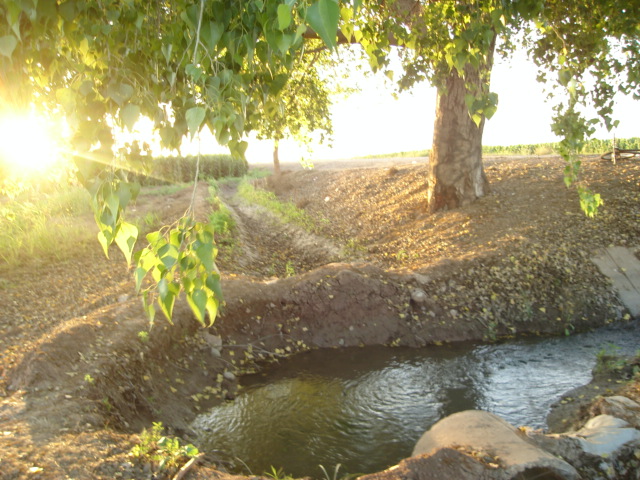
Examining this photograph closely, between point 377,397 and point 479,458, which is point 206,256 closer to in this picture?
point 479,458

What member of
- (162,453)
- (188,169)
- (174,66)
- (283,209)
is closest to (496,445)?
(162,453)

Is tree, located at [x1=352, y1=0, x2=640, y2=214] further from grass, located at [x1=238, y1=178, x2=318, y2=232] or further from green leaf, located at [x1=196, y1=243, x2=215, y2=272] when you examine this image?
grass, located at [x1=238, y1=178, x2=318, y2=232]

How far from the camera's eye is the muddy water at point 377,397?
446 centimetres

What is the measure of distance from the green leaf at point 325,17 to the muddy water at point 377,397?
368cm

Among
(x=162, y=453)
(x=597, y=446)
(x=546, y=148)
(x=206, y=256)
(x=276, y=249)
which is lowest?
(x=597, y=446)

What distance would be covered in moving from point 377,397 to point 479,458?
200 centimetres

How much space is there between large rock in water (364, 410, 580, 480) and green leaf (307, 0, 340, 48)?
2.78 m

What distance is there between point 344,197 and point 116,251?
768cm

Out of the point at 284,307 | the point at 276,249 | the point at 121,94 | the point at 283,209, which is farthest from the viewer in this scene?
the point at 283,209

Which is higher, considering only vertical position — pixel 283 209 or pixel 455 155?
pixel 455 155

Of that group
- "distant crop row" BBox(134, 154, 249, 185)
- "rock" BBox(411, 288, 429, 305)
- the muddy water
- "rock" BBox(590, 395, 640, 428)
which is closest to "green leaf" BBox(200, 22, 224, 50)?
the muddy water

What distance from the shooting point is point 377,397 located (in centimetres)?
544

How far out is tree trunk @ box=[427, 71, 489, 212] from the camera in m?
10.4

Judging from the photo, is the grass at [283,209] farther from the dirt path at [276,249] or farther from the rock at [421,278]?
the rock at [421,278]
